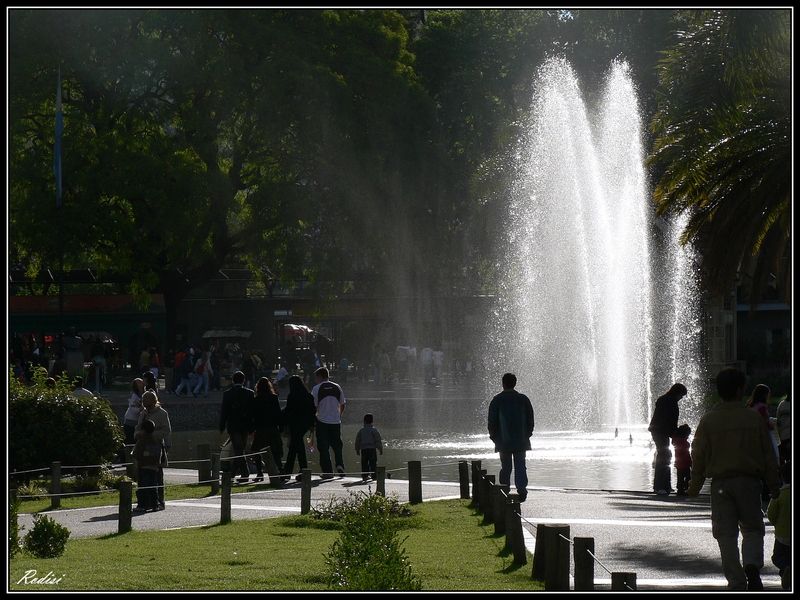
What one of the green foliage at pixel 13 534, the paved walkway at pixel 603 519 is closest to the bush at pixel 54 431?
the paved walkway at pixel 603 519

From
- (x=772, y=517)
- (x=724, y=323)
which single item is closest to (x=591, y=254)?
(x=724, y=323)

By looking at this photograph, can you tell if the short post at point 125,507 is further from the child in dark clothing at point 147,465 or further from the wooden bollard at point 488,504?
the wooden bollard at point 488,504

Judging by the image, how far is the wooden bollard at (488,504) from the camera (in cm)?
1340

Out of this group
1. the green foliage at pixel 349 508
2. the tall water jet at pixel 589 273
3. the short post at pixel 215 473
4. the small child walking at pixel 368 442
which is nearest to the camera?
the green foliage at pixel 349 508

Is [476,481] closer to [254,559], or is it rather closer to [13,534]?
[254,559]

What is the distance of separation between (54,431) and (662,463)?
865 cm

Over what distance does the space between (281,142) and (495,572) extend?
107ft

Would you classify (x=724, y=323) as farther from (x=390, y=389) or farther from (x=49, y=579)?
(x=49, y=579)

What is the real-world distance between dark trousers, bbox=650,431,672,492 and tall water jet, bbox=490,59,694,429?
1099 cm

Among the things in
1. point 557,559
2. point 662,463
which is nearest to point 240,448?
point 662,463

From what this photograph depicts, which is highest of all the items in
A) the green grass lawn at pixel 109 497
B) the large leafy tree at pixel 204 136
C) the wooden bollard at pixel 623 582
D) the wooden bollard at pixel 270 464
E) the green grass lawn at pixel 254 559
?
the large leafy tree at pixel 204 136

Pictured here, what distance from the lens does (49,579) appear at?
9.56 metres

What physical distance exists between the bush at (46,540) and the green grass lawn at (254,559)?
124 millimetres

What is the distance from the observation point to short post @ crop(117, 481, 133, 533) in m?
12.7
